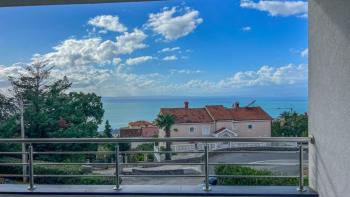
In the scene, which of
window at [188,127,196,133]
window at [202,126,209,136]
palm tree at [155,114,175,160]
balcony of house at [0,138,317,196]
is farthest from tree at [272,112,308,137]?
palm tree at [155,114,175,160]

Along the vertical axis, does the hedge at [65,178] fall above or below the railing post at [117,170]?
below

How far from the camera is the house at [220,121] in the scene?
3.23 m

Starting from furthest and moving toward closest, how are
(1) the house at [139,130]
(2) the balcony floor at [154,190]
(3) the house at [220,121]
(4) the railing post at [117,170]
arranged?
(1) the house at [139,130] < (3) the house at [220,121] < (4) the railing post at [117,170] < (2) the balcony floor at [154,190]

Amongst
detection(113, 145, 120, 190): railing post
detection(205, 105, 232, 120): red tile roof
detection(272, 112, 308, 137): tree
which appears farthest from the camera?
detection(205, 105, 232, 120): red tile roof

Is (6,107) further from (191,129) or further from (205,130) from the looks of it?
(205,130)

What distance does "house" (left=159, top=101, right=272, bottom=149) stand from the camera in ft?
10.6

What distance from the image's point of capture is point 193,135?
320 cm

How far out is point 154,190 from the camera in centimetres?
288

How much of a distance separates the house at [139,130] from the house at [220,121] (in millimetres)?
131

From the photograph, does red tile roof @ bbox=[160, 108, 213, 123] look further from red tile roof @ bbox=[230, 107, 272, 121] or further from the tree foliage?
the tree foliage

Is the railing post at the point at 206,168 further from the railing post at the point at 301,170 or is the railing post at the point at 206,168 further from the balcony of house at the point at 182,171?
the railing post at the point at 301,170

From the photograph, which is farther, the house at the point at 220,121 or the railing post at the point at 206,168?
the house at the point at 220,121

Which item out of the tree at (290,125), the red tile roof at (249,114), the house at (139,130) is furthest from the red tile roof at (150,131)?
the tree at (290,125)

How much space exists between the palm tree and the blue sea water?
88 millimetres
